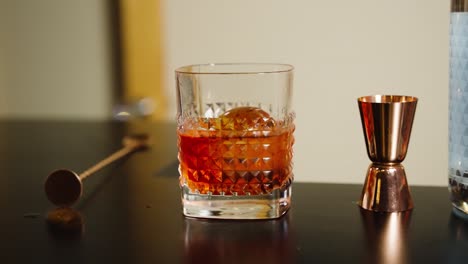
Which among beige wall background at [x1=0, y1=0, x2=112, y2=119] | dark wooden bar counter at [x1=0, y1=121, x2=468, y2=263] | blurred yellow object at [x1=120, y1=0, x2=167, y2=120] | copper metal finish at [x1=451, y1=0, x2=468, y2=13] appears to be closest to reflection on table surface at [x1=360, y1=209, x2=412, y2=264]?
dark wooden bar counter at [x1=0, y1=121, x2=468, y2=263]

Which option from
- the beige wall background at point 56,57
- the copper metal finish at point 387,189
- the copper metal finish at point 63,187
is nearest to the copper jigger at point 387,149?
the copper metal finish at point 387,189

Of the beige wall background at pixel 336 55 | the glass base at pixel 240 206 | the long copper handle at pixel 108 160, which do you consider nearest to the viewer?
the glass base at pixel 240 206

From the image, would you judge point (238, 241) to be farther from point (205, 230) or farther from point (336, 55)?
point (336, 55)

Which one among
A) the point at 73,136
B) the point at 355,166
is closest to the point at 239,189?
the point at 73,136

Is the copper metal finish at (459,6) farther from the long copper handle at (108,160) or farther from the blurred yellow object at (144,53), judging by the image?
the blurred yellow object at (144,53)

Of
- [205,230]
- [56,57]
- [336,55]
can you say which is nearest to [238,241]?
[205,230]

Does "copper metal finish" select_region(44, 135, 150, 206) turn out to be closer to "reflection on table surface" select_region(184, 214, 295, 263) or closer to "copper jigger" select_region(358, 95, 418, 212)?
"reflection on table surface" select_region(184, 214, 295, 263)
